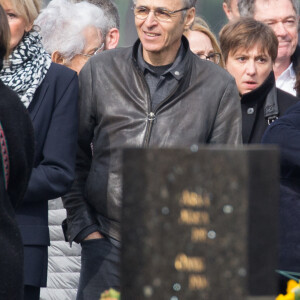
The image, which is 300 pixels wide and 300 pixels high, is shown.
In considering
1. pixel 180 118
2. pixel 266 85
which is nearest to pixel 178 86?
pixel 180 118

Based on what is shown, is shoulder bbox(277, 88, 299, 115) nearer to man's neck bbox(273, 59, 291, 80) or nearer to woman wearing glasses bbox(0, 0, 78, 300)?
man's neck bbox(273, 59, 291, 80)

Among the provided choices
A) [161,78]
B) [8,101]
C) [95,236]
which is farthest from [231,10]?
[8,101]

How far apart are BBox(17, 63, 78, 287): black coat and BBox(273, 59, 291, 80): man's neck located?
213cm

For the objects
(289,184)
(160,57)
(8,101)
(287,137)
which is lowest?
(289,184)

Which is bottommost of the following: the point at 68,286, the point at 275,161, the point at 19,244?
the point at 68,286

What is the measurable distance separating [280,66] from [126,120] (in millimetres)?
2120

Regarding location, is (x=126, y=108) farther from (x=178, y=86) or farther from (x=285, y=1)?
(x=285, y=1)

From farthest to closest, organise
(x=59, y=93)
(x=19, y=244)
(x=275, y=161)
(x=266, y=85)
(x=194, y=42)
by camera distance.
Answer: (x=194, y=42)
(x=266, y=85)
(x=59, y=93)
(x=19, y=244)
(x=275, y=161)

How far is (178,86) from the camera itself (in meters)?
4.75

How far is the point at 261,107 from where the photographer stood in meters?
5.67

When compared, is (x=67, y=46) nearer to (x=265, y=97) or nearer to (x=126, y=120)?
(x=265, y=97)

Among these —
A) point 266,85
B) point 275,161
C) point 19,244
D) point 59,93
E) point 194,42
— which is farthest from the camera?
point 194,42

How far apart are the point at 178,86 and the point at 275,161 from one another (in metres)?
2.15

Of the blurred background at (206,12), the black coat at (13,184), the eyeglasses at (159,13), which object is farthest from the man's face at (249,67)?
the black coat at (13,184)
